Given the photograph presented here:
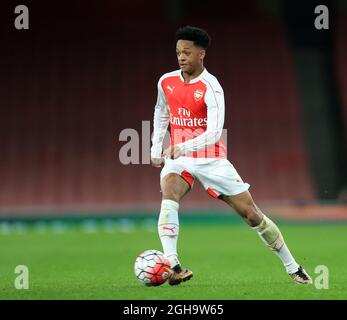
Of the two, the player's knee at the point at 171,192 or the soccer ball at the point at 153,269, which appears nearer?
the soccer ball at the point at 153,269

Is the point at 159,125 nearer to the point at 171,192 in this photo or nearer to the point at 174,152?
the point at 174,152

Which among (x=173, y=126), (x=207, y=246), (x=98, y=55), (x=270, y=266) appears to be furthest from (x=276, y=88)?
(x=173, y=126)

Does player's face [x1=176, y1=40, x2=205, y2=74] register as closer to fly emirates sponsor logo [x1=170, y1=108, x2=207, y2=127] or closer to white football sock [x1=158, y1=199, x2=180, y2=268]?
fly emirates sponsor logo [x1=170, y1=108, x2=207, y2=127]

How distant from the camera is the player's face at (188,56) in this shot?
7.49 meters

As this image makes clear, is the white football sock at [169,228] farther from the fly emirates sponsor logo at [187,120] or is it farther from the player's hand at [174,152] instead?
the fly emirates sponsor logo at [187,120]

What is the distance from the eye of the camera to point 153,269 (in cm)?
726

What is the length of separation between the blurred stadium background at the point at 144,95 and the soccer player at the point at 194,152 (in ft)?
35.2

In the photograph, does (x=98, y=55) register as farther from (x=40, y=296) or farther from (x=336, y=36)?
(x=40, y=296)

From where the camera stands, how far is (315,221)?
16969 millimetres

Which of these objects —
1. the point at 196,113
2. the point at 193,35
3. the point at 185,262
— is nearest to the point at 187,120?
the point at 196,113

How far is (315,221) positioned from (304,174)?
249 cm

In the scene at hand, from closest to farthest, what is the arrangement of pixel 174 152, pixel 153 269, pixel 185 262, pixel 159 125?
pixel 153 269 < pixel 174 152 < pixel 159 125 < pixel 185 262

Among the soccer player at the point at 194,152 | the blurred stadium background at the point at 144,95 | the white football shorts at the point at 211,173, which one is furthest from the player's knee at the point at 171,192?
the blurred stadium background at the point at 144,95

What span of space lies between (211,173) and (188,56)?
0.97 m
